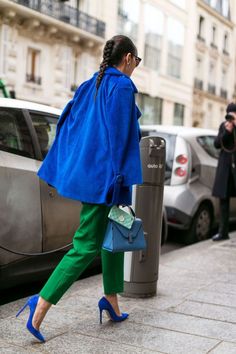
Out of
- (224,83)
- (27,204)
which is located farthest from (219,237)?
(224,83)

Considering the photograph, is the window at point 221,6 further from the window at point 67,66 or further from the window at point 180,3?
the window at point 67,66

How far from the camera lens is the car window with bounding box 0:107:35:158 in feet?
14.4

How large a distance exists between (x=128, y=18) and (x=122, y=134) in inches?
1094

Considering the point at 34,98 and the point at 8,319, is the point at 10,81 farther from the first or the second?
the point at 8,319

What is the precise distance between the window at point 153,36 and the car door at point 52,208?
91.1 ft

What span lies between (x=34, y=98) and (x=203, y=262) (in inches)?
749

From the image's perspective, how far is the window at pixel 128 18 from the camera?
29438 millimetres

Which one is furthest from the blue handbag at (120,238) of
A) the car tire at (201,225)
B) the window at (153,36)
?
the window at (153,36)

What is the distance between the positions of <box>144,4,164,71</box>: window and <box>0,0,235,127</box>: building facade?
0.05m

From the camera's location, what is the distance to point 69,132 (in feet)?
11.5

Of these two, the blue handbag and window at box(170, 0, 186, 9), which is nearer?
the blue handbag

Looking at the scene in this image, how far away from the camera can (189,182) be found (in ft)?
25.0

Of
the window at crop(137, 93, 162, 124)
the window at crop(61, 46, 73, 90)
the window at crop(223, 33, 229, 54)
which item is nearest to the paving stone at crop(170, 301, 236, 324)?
the window at crop(61, 46, 73, 90)

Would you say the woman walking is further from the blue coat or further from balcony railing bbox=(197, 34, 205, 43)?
balcony railing bbox=(197, 34, 205, 43)
